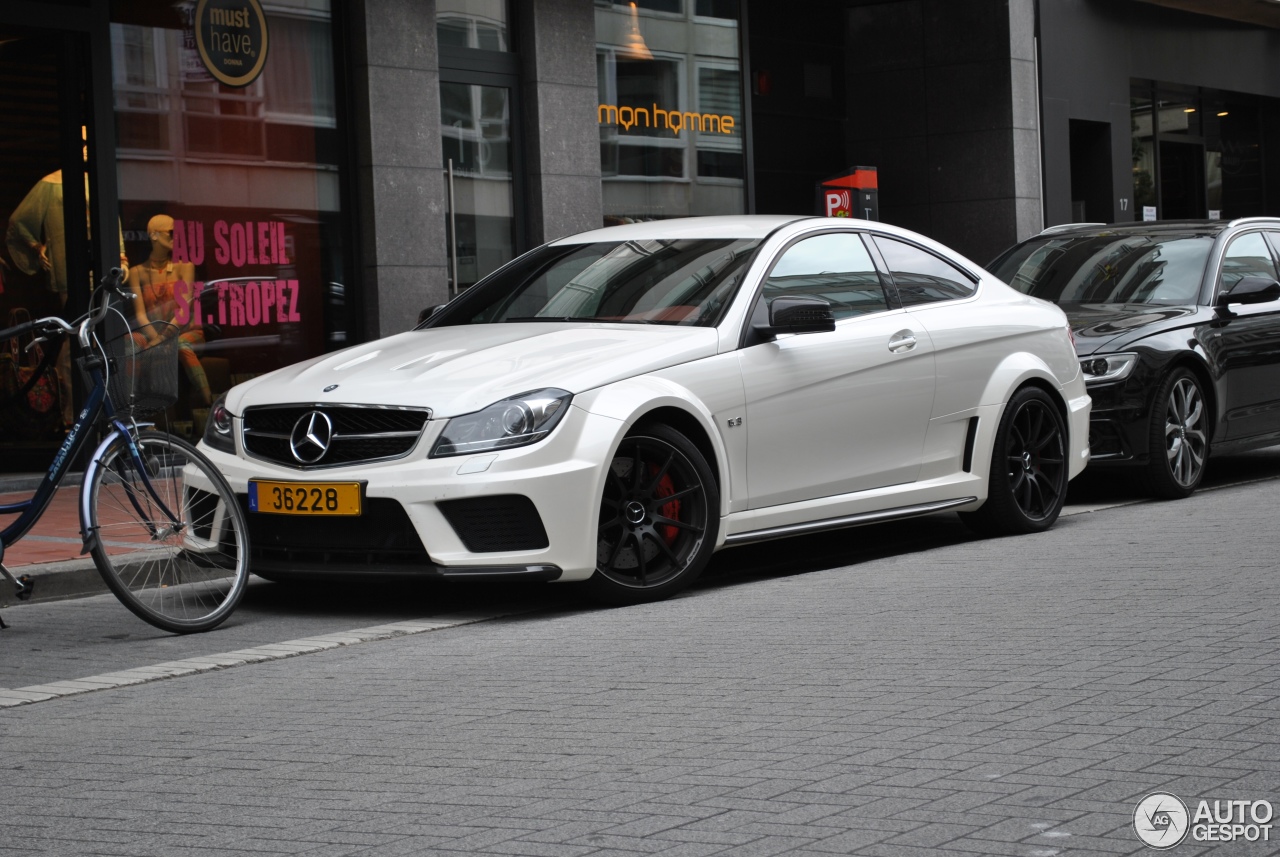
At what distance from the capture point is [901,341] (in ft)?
26.6

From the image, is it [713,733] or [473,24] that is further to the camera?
[473,24]

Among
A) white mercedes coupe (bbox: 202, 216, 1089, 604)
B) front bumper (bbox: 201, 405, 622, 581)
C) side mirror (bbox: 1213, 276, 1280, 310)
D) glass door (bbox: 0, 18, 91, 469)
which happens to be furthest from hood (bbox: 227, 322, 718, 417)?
glass door (bbox: 0, 18, 91, 469)

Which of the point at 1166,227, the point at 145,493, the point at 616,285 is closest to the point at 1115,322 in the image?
the point at 1166,227

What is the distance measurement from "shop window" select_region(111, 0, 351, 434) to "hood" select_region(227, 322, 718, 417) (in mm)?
5506

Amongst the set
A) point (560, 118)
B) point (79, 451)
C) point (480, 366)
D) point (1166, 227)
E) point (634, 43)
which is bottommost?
point (79, 451)

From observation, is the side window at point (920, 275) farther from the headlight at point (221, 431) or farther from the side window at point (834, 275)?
the headlight at point (221, 431)

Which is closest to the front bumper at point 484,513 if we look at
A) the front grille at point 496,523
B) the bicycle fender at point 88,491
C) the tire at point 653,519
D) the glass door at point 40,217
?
the front grille at point 496,523

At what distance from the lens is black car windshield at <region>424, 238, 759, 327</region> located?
7562 mm

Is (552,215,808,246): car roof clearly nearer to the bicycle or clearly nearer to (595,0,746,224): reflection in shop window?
the bicycle

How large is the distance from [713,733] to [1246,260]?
7962mm

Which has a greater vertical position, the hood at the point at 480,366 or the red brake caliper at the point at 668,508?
the hood at the point at 480,366

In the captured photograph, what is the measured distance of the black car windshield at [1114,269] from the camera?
36.1 ft

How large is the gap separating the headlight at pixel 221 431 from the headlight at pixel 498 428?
3.58ft

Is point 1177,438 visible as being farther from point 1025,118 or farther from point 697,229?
point 1025,118
